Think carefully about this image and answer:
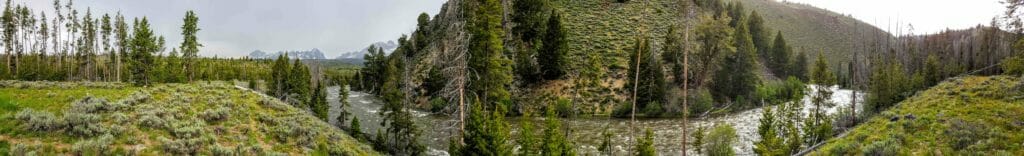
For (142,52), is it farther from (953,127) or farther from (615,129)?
(953,127)

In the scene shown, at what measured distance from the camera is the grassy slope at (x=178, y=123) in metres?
19.0

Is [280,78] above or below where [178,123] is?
above

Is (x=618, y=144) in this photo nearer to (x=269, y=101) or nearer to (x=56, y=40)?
(x=269, y=101)

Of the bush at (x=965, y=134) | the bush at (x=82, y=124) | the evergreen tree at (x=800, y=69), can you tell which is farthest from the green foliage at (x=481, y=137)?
the evergreen tree at (x=800, y=69)

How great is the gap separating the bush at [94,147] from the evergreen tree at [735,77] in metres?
56.0

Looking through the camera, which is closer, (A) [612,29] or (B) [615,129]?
(B) [615,129]

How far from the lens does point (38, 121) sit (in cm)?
1894

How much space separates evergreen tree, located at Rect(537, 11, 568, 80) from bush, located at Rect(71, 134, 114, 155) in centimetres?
5024

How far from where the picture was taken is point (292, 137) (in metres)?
26.3

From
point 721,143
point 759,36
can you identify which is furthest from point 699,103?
point 759,36

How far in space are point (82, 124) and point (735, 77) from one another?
58358 mm

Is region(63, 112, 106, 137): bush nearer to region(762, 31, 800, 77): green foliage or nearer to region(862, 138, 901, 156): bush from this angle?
region(862, 138, 901, 156): bush

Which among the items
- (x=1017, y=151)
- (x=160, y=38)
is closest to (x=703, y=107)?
(x=1017, y=151)

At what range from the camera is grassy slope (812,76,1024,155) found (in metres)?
25.4
